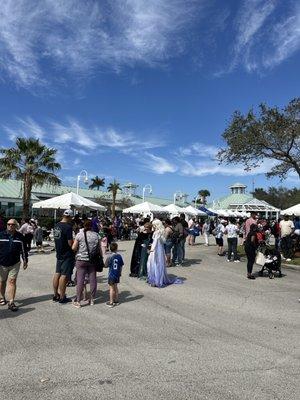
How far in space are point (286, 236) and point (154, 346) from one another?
13.0 metres

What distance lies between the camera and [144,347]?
6227 mm

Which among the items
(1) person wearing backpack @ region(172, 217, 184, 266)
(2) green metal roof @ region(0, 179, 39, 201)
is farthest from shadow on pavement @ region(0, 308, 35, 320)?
(2) green metal roof @ region(0, 179, 39, 201)

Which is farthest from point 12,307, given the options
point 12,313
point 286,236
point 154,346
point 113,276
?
point 286,236

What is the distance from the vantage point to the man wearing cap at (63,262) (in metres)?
9.03

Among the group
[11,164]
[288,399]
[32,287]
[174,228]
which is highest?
[11,164]

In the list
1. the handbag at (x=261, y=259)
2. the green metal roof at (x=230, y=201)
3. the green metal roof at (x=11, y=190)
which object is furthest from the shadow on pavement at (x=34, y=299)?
the green metal roof at (x=230, y=201)

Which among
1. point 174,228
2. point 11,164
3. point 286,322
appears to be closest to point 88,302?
point 286,322

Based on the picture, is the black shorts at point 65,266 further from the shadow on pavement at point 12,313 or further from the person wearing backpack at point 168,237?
the person wearing backpack at point 168,237

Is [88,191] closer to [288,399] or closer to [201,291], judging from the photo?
[201,291]

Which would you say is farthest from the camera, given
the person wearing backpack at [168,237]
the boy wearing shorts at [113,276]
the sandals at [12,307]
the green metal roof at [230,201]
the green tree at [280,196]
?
the green tree at [280,196]

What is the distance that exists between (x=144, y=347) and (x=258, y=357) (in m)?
1.53

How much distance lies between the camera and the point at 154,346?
6281 millimetres

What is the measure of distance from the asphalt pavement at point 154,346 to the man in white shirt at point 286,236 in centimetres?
717

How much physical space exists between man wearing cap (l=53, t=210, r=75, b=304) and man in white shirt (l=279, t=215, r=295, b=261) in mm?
10885
